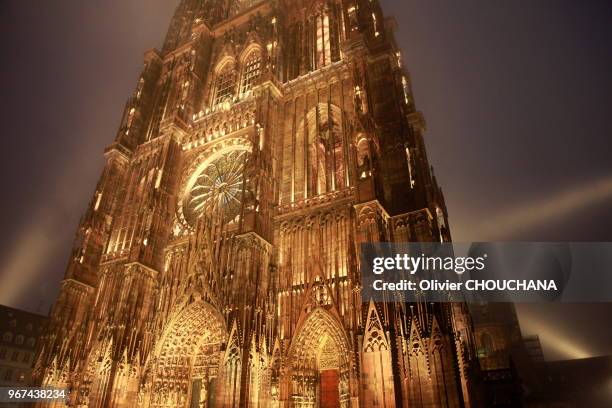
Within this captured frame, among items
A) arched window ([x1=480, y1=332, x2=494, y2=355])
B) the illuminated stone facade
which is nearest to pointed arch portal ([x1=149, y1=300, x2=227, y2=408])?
the illuminated stone facade

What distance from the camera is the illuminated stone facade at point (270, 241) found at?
587 inches

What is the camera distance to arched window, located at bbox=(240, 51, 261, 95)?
27.9 m

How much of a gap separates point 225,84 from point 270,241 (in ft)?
53.9

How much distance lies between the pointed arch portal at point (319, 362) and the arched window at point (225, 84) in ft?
60.1

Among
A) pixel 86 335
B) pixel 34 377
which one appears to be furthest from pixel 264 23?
pixel 34 377

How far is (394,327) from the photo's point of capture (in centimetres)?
1355

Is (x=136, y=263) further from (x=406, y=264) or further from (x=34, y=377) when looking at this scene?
(x=406, y=264)

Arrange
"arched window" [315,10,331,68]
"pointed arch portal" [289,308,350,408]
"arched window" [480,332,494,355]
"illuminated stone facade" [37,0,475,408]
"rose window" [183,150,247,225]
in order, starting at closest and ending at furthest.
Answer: "illuminated stone facade" [37,0,475,408], "pointed arch portal" [289,308,350,408], "rose window" [183,150,247,225], "arched window" [315,10,331,68], "arched window" [480,332,494,355]

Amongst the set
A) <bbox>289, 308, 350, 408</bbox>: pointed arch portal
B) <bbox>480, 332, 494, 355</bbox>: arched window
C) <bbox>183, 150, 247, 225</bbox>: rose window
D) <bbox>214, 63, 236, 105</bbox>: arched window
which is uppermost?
<bbox>214, 63, 236, 105</bbox>: arched window

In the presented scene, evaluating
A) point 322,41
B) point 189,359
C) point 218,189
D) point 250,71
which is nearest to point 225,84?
point 250,71

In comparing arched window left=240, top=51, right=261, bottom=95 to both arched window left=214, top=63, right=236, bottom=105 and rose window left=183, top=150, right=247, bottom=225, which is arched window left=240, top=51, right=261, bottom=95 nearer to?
arched window left=214, top=63, right=236, bottom=105

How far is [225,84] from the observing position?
98.1 ft

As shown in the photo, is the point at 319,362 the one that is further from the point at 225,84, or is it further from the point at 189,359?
the point at 225,84

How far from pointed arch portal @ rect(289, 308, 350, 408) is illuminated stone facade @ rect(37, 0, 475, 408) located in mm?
57
